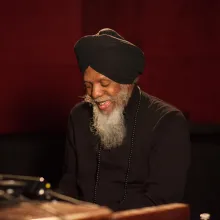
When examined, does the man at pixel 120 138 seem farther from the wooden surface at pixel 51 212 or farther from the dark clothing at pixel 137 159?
the wooden surface at pixel 51 212

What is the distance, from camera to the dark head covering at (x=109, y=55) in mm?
2145

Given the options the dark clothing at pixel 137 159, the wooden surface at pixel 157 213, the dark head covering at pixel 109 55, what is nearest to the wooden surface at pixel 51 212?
the wooden surface at pixel 157 213

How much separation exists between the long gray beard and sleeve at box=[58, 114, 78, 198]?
0.49 feet

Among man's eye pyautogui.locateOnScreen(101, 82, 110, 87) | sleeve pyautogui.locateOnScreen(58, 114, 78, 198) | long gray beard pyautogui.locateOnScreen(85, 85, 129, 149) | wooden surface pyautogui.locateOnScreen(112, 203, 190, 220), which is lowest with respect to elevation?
sleeve pyautogui.locateOnScreen(58, 114, 78, 198)

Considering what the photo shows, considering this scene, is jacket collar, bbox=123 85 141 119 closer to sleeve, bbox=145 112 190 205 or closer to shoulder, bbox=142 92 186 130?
shoulder, bbox=142 92 186 130

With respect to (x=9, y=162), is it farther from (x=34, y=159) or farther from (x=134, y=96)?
(x=134, y=96)

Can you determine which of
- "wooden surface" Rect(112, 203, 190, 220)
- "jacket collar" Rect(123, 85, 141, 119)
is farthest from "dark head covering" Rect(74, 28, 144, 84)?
"wooden surface" Rect(112, 203, 190, 220)

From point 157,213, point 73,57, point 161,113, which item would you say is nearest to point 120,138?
point 161,113

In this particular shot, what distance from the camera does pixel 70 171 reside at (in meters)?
2.33

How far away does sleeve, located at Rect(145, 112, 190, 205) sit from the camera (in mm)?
2064

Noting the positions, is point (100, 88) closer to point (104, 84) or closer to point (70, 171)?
point (104, 84)

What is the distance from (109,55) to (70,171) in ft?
1.77

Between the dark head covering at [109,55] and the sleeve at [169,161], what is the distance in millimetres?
259

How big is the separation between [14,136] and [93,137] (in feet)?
2.05
